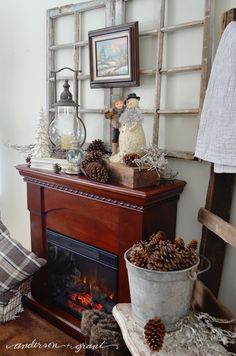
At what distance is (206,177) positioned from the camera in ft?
4.63

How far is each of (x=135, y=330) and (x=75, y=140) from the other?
0.97 m

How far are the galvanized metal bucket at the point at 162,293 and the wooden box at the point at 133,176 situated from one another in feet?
1.12

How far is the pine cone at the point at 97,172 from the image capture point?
1.39 meters

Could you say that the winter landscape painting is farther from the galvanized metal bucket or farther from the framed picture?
the galvanized metal bucket

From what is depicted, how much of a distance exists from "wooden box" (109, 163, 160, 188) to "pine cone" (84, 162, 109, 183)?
0.04 metres

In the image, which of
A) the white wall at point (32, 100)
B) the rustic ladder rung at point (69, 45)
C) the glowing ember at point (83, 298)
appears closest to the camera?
the white wall at point (32, 100)

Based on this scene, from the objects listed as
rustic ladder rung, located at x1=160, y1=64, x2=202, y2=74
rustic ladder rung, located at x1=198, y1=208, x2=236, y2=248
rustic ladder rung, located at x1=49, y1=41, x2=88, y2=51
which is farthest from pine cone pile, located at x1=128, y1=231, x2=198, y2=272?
rustic ladder rung, located at x1=49, y1=41, x2=88, y2=51

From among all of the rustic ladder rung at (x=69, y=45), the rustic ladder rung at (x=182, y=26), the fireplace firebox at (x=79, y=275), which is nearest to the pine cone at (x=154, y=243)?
the fireplace firebox at (x=79, y=275)

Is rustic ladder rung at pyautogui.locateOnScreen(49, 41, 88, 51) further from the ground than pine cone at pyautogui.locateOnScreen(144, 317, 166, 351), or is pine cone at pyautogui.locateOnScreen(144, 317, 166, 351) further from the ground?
rustic ladder rung at pyautogui.locateOnScreen(49, 41, 88, 51)

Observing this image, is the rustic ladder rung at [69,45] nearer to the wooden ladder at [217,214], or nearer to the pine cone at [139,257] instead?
the wooden ladder at [217,214]

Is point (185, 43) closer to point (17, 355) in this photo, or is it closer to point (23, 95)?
point (23, 95)

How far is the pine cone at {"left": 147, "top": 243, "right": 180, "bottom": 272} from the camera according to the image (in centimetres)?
108

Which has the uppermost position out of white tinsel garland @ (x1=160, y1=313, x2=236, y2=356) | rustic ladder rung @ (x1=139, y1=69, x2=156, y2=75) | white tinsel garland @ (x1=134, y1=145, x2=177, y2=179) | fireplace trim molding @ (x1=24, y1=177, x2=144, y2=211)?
rustic ladder rung @ (x1=139, y1=69, x2=156, y2=75)

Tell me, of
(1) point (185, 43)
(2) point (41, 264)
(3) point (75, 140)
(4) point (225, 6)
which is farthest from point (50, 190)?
(4) point (225, 6)
